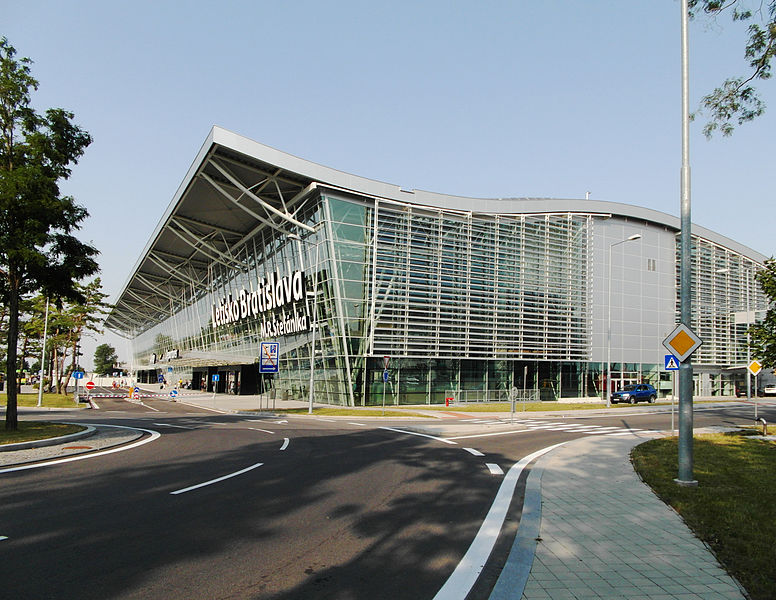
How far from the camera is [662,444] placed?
14789 millimetres

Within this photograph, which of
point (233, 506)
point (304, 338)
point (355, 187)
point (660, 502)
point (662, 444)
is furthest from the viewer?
point (304, 338)

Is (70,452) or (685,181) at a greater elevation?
(685,181)

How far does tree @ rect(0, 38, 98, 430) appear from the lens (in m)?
15.0

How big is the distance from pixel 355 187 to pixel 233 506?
1114 inches

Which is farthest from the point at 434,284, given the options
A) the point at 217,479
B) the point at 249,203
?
the point at 217,479

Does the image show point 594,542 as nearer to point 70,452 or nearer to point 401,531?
point 401,531

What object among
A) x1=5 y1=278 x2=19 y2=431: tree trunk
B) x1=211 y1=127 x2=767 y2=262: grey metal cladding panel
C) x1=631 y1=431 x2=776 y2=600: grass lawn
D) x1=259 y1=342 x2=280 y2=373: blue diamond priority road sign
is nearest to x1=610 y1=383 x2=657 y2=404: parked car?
x1=211 y1=127 x2=767 y2=262: grey metal cladding panel

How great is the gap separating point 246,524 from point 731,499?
725cm

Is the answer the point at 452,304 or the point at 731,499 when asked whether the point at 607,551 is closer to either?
the point at 731,499

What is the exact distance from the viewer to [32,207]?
15141 millimetres

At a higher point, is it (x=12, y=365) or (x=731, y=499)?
(x=12, y=365)

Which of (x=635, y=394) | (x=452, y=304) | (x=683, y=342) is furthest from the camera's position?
(x=635, y=394)

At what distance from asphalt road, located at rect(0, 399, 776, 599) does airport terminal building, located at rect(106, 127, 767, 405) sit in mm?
19295

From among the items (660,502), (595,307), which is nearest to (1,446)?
(660,502)
